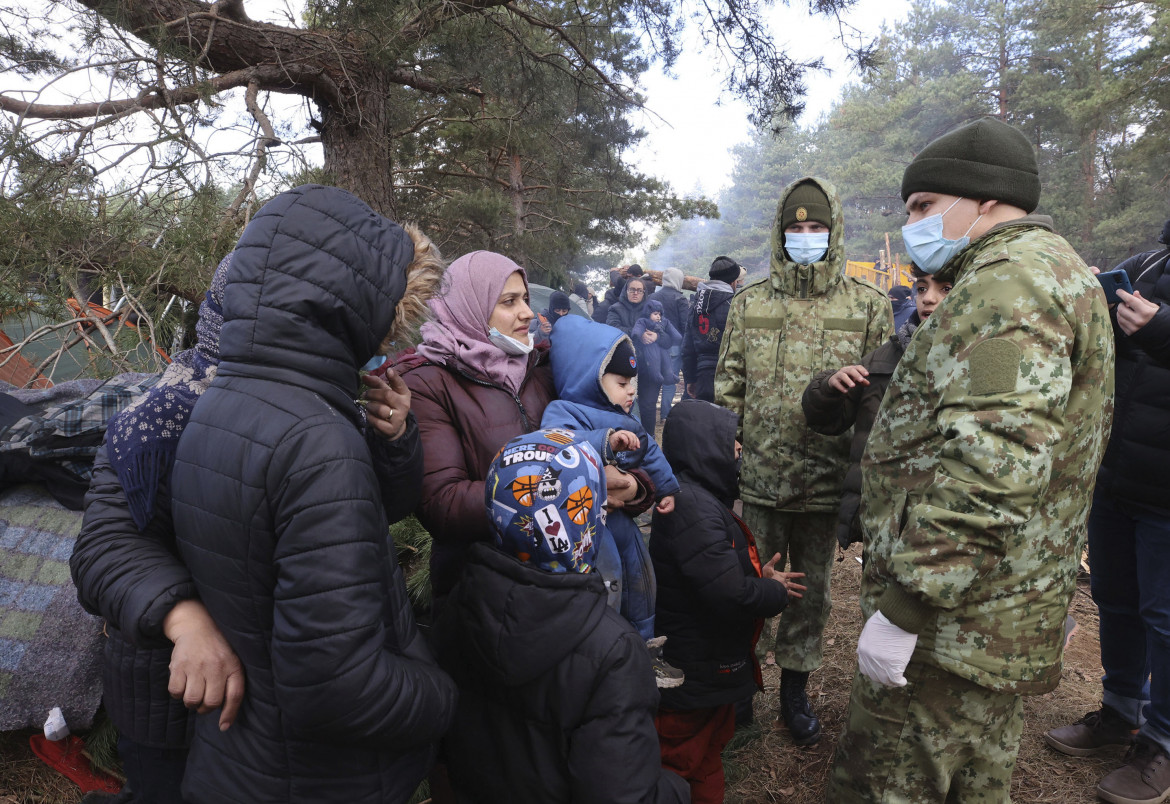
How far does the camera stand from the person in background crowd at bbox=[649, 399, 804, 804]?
91.2 inches

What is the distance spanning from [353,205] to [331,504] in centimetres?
64

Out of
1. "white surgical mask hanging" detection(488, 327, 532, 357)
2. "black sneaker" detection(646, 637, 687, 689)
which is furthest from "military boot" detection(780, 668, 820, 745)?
"white surgical mask hanging" detection(488, 327, 532, 357)

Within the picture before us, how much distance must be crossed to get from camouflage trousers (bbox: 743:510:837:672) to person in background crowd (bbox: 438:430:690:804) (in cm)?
158

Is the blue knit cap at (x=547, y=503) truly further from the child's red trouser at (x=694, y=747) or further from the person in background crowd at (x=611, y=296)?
the person in background crowd at (x=611, y=296)

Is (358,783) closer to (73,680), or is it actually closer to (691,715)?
(691,715)

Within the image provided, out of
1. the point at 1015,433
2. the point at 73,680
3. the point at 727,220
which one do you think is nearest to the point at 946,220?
the point at 1015,433

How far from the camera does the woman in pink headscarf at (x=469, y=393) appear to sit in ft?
6.38

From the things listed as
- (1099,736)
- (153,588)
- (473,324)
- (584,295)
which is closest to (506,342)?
(473,324)

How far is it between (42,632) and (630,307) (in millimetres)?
8256

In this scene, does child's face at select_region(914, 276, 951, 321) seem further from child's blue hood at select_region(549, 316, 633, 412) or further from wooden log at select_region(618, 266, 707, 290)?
wooden log at select_region(618, 266, 707, 290)

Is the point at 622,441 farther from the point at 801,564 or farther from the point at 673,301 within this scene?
the point at 673,301

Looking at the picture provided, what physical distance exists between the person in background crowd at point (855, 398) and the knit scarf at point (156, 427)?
6.94 ft

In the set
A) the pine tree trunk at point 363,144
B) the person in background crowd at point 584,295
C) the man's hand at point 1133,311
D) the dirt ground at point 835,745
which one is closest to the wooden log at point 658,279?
the person in background crowd at point 584,295

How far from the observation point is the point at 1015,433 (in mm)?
1553
